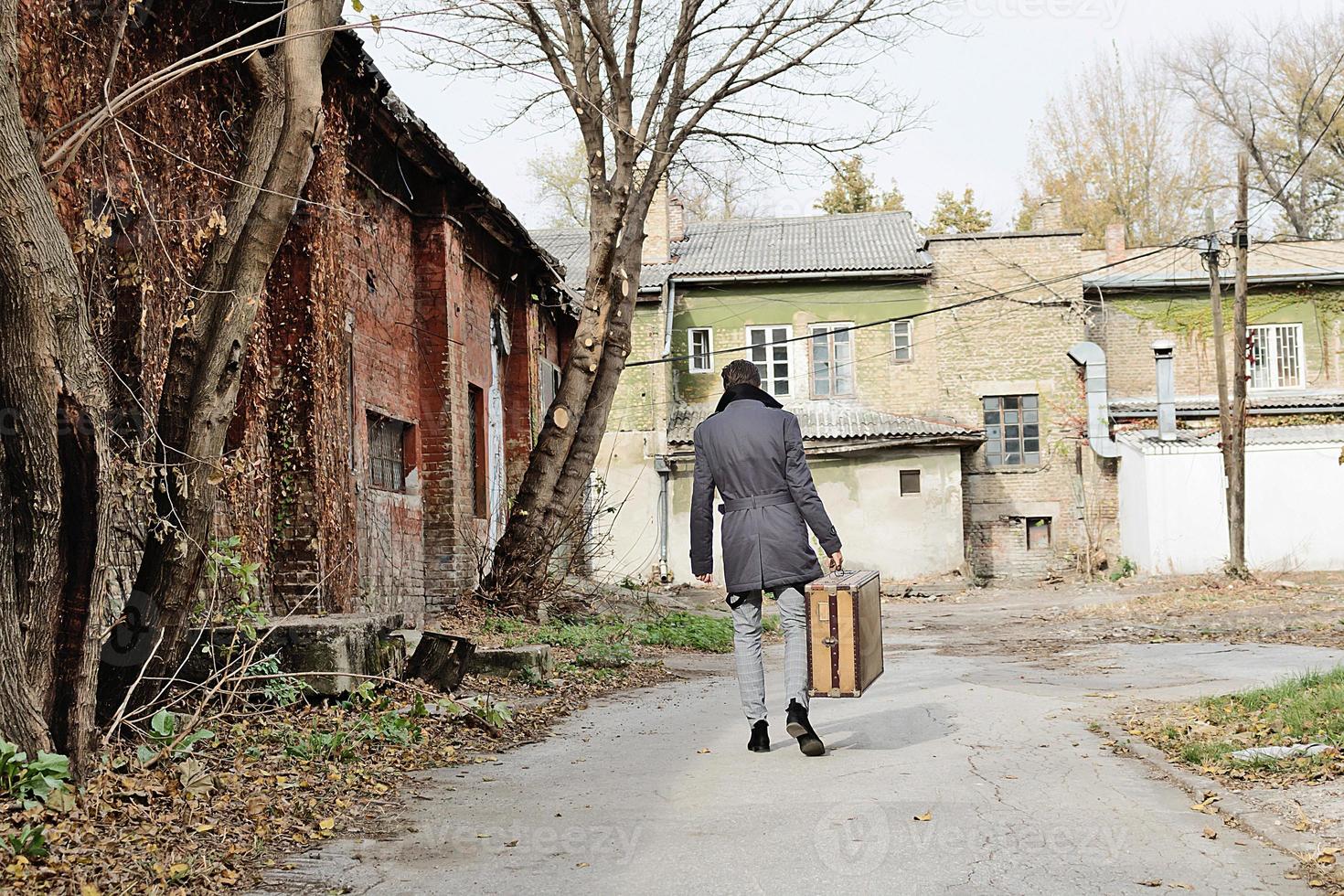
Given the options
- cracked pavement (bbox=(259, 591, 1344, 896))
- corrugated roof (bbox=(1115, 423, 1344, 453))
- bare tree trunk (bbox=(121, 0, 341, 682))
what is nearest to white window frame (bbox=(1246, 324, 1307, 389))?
corrugated roof (bbox=(1115, 423, 1344, 453))

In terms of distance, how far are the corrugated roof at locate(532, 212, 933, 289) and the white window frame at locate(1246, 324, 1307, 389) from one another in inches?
332

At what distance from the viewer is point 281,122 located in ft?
20.3

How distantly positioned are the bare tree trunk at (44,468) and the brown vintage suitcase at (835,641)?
3523 mm

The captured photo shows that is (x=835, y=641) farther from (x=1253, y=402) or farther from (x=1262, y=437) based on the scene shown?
(x=1253, y=402)

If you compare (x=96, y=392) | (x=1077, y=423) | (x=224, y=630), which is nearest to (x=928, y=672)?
(x=224, y=630)

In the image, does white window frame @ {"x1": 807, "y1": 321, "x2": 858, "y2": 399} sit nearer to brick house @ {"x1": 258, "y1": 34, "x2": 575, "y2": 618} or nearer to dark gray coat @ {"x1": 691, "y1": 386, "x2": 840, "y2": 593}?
brick house @ {"x1": 258, "y1": 34, "x2": 575, "y2": 618}

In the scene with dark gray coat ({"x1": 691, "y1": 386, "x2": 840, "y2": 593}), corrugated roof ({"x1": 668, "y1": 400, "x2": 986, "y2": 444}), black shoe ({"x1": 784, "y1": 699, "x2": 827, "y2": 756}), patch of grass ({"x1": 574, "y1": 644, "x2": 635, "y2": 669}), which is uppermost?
corrugated roof ({"x1": 668, "y1": 400, "x2": 986, "y2": 444})

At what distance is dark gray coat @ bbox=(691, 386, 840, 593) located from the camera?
22.2ft

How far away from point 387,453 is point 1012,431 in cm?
2111

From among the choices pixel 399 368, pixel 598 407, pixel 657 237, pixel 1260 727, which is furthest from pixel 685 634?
pixel 657 237

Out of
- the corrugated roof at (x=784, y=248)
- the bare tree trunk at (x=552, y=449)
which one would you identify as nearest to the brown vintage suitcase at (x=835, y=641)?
the bare tree trunk at (x=552, y=449)

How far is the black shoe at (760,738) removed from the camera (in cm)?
681

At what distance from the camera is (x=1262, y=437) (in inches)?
1067

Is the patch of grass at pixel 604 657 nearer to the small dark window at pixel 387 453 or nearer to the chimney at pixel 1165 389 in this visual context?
the small dark window at pixel 387 453
